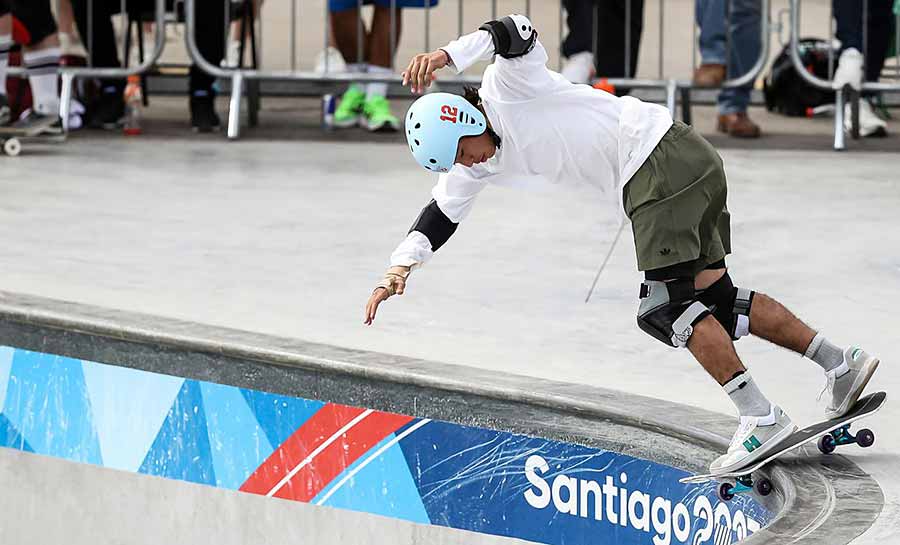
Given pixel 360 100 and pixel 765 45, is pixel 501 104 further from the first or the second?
pixel 360 100

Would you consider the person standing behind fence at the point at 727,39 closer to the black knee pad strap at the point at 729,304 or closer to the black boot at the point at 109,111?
the black boot at the point at 109,111

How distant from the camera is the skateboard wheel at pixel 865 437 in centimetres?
362

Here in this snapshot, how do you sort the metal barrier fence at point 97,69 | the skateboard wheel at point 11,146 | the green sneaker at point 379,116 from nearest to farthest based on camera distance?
the skateboard wheel at point 11,146 → the metal barrier fence at point 97,69 → the green sneaker at point 379,116

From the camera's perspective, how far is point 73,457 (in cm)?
454

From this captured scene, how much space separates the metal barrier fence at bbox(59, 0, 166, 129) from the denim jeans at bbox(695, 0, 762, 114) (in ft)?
10.7

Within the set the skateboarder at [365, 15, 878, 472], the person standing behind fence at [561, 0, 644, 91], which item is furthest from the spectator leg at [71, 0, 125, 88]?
the skateboarder at [365, 15, 878, 472]

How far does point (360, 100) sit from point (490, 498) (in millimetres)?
6158

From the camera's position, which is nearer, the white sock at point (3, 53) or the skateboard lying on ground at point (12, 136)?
the skateboard lying on ground at point (12, 136)

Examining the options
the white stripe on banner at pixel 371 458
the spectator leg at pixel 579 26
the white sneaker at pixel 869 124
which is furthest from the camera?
the white sneaker at pixel 869 124

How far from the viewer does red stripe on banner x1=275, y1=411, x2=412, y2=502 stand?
4.09 metres

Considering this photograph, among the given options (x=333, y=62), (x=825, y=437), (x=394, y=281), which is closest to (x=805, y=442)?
(x=825, y=437)

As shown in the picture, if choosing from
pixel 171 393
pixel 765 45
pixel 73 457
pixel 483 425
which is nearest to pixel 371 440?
pixel 483 425

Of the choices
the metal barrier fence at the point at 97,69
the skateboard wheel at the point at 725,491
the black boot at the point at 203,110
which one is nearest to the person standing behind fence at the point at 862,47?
the black boot at the point at 203,110

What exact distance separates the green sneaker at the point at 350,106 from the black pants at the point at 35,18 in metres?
1.91
